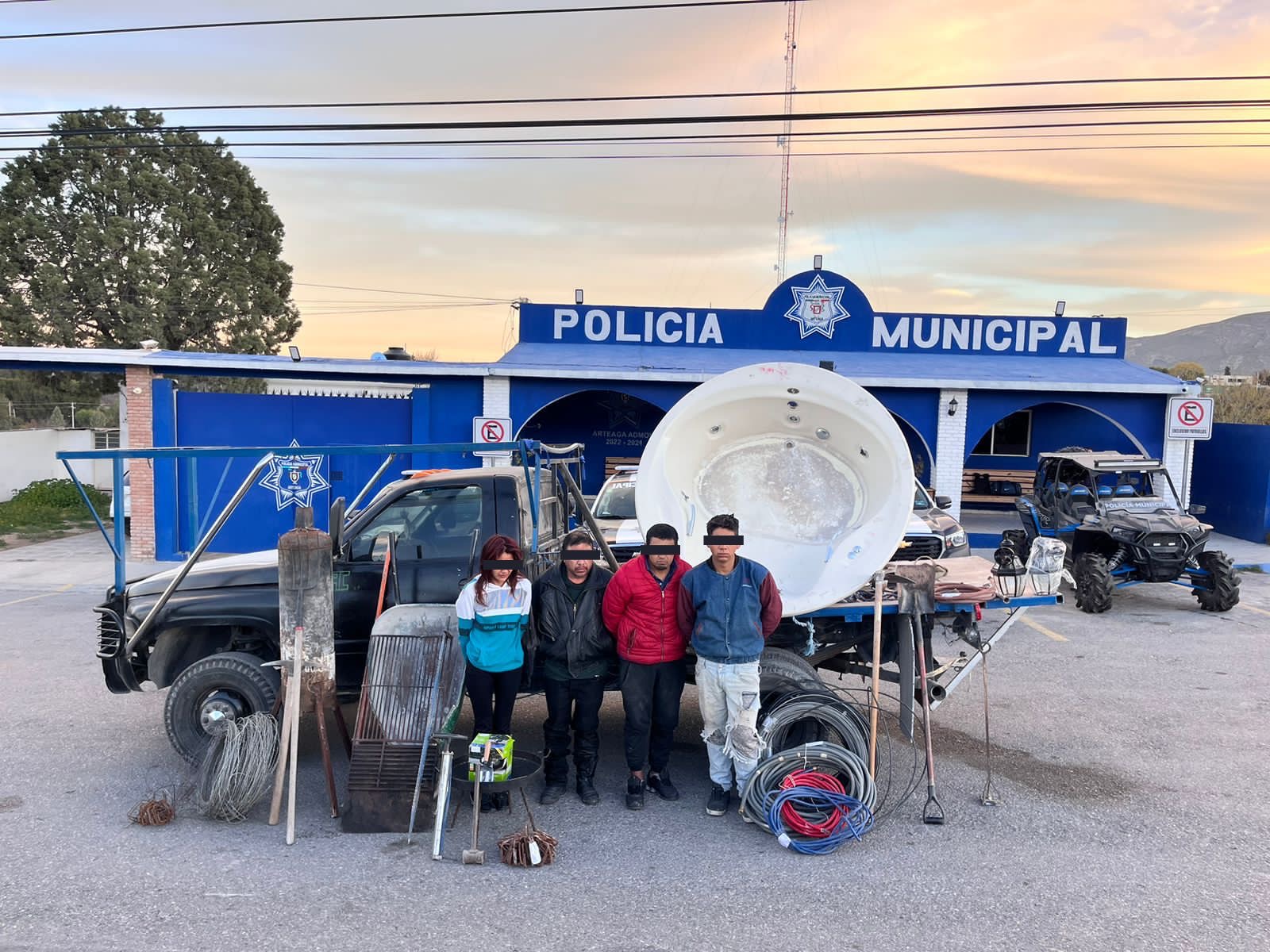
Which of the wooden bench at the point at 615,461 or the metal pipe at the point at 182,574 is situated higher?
the wooden bench at the point at 615,461

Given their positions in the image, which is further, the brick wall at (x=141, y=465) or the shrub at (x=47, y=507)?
the shrub at (x=47, y=507)

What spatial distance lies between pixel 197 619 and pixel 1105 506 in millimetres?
10643

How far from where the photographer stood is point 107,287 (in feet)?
113

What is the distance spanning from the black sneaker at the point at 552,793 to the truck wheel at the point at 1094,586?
26.0 feet

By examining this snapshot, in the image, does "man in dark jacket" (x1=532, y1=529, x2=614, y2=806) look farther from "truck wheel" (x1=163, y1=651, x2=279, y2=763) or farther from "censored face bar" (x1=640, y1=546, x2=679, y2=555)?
"truck wheel" (x1=163, y1=651, x2=279, y2=763)

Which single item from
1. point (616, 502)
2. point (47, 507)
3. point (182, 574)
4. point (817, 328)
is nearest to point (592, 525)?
point (182, 574)

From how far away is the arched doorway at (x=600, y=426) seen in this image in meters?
20.6

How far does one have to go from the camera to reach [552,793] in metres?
5.55

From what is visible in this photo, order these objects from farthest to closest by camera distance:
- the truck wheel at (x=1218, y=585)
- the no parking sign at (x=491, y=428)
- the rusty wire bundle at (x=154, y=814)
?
the no parking sign at (x=491, y=428) < the truck wheel at (x=1218, y=585) < the rusty wire bundle at (x=154, y=814)

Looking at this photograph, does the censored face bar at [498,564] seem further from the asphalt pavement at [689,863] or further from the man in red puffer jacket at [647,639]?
the asphalt pavement at [689,863]

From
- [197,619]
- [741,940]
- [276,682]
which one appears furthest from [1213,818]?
[197,619]

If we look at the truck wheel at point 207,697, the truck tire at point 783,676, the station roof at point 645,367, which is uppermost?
the station roof at point 645,367

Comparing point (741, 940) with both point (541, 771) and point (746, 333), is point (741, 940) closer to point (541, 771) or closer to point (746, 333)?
point (541, 771)

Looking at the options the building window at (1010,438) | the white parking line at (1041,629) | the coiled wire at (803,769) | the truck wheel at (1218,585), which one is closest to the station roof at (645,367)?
the building window at (1010,438)
